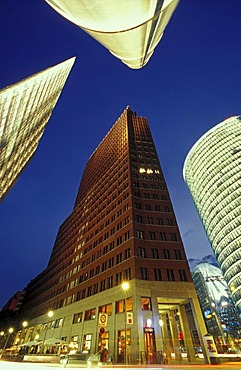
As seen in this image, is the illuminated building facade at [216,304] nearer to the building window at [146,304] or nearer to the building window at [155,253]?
the building window at [155,253]

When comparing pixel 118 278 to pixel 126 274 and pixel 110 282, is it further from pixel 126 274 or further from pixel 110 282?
pixel 110 282

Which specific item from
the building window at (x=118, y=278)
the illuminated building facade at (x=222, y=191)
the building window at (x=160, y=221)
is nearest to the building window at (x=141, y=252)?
the building window at (x=118, y=278)

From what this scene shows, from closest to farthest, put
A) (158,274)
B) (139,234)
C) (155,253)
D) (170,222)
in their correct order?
(158,274) < (155,253) < (139,234) < (170,222)

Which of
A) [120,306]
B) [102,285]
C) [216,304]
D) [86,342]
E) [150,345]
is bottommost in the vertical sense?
[150,345]

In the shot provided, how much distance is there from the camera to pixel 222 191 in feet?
347

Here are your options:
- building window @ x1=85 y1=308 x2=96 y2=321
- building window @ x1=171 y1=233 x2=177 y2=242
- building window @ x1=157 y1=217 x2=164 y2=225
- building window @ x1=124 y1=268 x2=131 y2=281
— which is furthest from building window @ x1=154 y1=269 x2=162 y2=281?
building window @ x1=85 y1=308 x2=96 y2=321

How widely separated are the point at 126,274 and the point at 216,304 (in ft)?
519

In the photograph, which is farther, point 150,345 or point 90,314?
point 90,314

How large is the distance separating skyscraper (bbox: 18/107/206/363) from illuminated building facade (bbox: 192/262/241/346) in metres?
71.2

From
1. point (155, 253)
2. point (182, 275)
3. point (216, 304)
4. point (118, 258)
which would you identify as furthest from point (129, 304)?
point (216, 304)

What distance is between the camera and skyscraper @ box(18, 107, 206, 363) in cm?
3159

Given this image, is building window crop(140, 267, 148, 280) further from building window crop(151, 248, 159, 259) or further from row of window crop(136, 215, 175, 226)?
row of window crop(136, 215, 175, 226)

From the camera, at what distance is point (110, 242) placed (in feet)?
151

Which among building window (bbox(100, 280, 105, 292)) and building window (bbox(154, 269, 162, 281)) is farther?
building window (bbox(100, 280, 105, 292))
